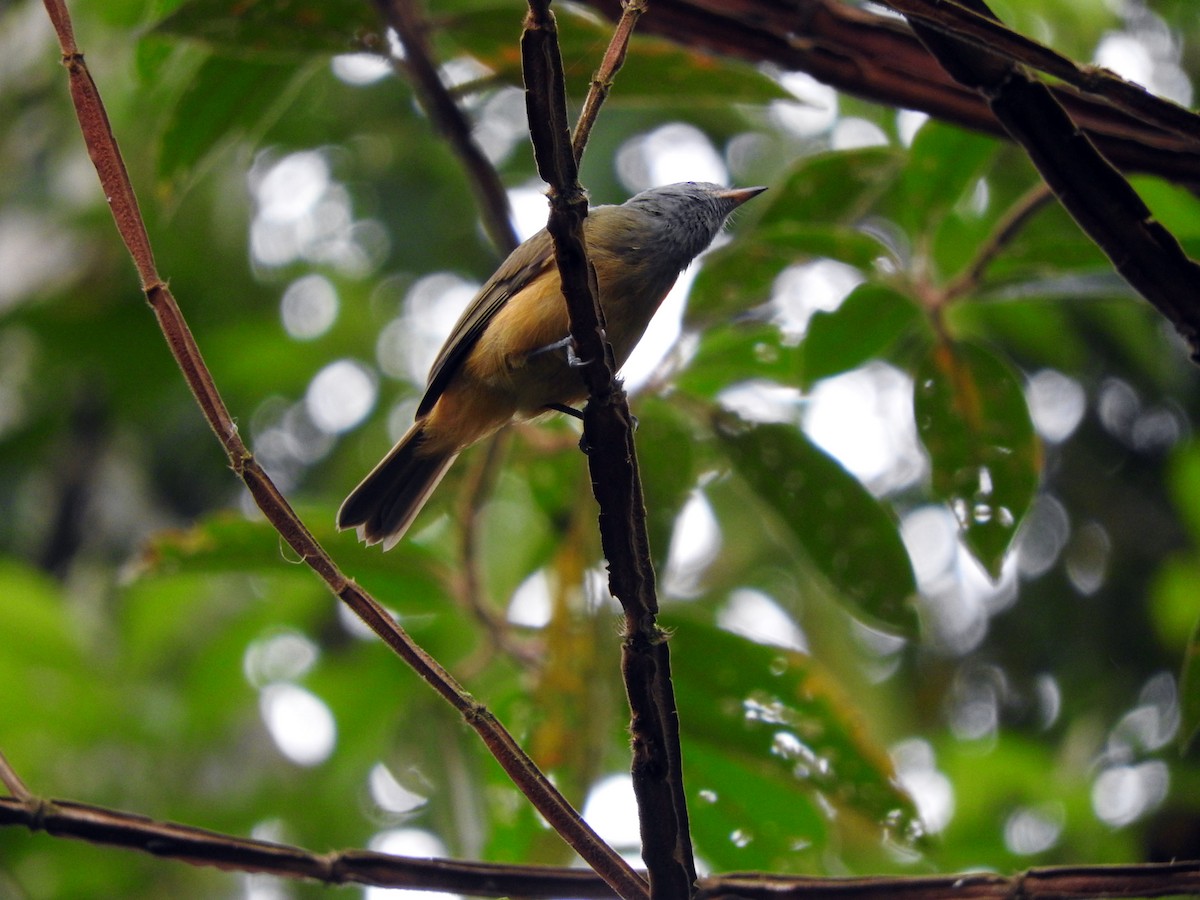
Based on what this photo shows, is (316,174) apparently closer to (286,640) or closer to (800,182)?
(286,640)

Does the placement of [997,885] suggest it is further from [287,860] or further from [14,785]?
[14,785]

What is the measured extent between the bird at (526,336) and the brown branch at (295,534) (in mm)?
1138

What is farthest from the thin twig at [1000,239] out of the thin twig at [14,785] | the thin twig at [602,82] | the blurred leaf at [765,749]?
the thin twig at [14,785]

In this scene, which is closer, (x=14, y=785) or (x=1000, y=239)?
(x=14, y=785)

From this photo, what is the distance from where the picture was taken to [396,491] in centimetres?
314

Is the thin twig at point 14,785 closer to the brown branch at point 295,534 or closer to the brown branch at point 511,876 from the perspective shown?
the brown branch at point 511,876

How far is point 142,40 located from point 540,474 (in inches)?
57.2

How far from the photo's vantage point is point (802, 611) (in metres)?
5.26

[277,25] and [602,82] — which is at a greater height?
[277,25]

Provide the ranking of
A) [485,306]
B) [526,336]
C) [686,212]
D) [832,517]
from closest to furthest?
[832,517], [526,336], [485,306], [686,212]

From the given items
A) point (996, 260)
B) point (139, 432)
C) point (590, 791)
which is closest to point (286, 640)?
point (139, 432)

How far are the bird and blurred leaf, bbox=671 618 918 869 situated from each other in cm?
67

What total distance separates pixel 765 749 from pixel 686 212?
1328 mm

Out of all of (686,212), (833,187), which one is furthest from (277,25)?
(833,187)
